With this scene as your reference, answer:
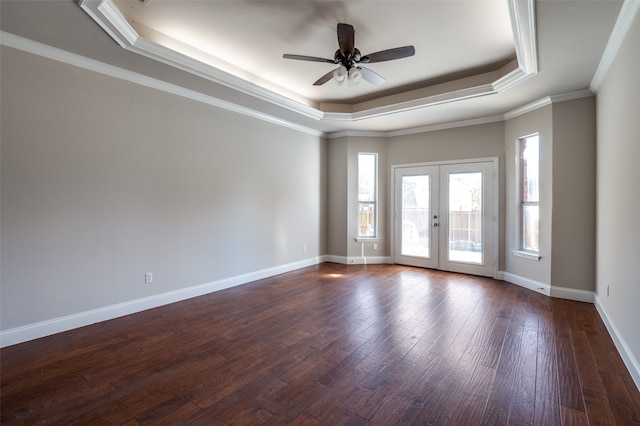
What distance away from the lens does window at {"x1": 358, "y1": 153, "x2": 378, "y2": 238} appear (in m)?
6.52

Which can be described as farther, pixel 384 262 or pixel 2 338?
pixel 384 262

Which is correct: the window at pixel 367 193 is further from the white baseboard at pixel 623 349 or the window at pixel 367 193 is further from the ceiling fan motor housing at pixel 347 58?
the white baseboard at pixel 623 349

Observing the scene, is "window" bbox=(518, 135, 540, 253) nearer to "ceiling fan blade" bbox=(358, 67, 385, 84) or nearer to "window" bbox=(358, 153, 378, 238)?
"window" bbox=(358, 153, 378, 238)

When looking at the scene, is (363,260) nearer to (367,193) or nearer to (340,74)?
(367,193)

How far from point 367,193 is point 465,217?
2.00 metres

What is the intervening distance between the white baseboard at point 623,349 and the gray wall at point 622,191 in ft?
0.10

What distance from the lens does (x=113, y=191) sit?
3.37 m

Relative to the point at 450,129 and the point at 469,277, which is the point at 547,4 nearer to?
the point at 450,129

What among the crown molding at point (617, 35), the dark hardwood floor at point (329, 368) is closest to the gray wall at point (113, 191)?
the dark hardwood floor at point (329, 368)

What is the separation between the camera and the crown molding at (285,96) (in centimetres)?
246

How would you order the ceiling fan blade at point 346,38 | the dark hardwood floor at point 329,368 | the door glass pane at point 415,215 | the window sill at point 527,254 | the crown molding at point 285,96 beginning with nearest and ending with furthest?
the dark hardwood floor at point 329,368
the crown molding at point 285,96
the ceiling fan blade at point 346,38
the window sill at point 527,254
the door glass pane at point 415,215

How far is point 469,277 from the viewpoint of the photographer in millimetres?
5312

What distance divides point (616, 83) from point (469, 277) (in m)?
3.43

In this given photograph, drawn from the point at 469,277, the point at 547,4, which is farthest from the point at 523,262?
the point at 547,4
